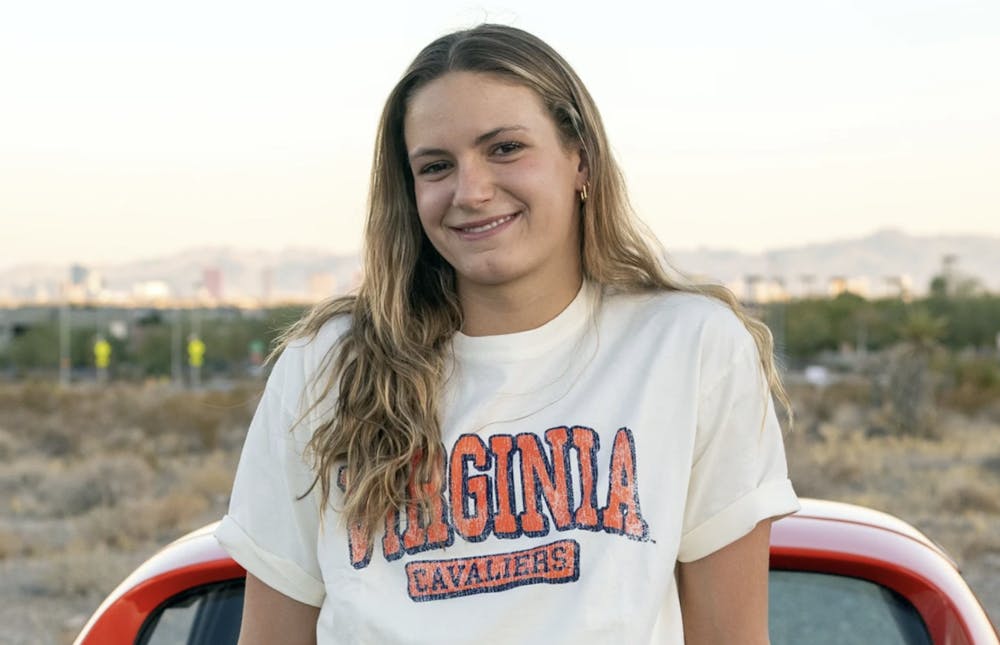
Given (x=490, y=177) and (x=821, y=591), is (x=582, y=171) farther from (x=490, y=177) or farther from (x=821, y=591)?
(x=821, y=591)

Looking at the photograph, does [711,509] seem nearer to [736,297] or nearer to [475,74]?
[736,297]

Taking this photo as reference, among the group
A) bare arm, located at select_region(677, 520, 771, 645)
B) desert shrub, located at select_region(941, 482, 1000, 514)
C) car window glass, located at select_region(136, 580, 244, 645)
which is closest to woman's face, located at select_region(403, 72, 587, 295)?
bare arm, located at select_region(677, 520, 771, 645)

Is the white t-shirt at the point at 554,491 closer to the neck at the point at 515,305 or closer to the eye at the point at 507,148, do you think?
the neck at the point at 515,305

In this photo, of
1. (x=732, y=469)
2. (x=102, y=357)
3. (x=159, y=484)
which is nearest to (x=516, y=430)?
(x=732, y=469)

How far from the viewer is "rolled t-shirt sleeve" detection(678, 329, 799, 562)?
2.07 m

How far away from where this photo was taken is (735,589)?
6.95 ft

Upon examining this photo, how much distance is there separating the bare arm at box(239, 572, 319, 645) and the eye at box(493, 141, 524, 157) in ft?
2.69

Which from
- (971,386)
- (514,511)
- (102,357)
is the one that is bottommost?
(102,357)

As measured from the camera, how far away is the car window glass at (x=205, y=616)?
2.50m

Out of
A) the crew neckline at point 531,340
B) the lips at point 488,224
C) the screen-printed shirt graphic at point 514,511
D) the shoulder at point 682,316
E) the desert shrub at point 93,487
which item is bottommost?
the desert shrub at point 93,487

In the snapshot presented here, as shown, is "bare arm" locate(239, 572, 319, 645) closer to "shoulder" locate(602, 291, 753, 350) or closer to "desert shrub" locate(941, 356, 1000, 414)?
"shoulder" locate(602, 291, 753, 350)

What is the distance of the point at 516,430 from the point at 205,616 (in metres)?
0.82

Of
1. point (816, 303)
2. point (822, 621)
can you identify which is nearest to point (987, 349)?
point (816, 303)

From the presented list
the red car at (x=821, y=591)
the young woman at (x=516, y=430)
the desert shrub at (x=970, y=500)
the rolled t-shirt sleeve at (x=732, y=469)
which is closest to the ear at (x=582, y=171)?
the young woman at (x=516, y=430)
